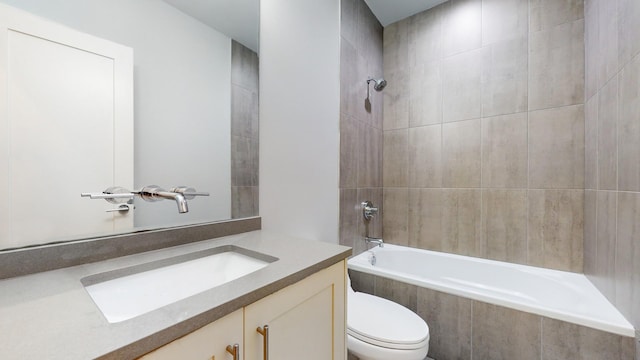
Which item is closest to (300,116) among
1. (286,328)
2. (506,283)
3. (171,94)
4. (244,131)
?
(244,131)

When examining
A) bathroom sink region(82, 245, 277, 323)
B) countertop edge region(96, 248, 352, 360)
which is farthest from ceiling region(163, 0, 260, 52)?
countertop edge region(96, 248, 352, 360)

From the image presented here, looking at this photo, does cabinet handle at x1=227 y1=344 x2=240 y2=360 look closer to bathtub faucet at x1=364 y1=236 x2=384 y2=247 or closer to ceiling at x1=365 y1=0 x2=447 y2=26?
bathtub faucet at x1=364 y1=236 x2=384 y2=247

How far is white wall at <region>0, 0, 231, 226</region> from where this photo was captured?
0.80 metres

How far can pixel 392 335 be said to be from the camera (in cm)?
117

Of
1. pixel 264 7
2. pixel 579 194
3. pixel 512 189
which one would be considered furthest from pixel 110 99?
pixel 579 194

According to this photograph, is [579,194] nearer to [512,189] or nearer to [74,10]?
[512,189]

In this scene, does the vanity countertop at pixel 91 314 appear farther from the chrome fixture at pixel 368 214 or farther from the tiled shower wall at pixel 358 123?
the chrome fixture at pixel 368 214

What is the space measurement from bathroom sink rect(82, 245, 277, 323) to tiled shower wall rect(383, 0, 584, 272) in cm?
185

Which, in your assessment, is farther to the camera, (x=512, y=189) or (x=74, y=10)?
(x=512, y=189)

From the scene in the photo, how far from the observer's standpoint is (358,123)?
2.07 meters

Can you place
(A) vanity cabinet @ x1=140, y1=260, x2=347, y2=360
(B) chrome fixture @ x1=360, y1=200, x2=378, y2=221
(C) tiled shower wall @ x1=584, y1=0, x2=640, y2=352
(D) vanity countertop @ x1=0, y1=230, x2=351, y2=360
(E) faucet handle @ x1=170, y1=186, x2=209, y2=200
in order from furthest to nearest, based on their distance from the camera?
1. (B) chrome fixture @ x1=360, y1=200, x2=378, y2=221
2. (C) tiled shower wall @ x1=584, y1=0, x2=640, y2=352
3. (E) faucet handle @ x1=170, y1=186, x2=209, y2=200
4. (A) vanity cabinet @ x1=140, y1=260, x2=347, y2=360
5. (D) vanity countertop @ x1=0, y1=230, x2=351, y2=360

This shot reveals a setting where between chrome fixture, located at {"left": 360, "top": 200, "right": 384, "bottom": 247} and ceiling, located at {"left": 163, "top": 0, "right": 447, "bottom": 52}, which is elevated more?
ceiling, located at {"left": 163, "top": 0, "right": 447, "bottom": 52}

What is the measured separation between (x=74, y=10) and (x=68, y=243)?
0.66m

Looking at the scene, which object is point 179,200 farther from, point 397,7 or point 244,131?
point 397,7
